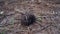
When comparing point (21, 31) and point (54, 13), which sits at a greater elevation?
point (54, 13)

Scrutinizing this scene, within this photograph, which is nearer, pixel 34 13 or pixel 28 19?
pixel 28 19

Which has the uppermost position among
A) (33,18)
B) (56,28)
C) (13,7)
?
(13,7)

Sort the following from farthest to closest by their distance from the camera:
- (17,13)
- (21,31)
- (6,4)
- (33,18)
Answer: (6,4) → (17,13) → (33,18) → (21,31)

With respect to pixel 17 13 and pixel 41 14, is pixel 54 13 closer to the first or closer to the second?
pixel 41 14

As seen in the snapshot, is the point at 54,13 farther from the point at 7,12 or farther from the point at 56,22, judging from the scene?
the point at 7,12

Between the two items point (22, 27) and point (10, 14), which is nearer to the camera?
point (22, 27)

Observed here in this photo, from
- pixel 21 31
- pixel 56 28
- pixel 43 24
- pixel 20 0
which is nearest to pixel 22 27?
pixel 21 31

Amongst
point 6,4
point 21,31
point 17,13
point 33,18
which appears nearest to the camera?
point 21,31
